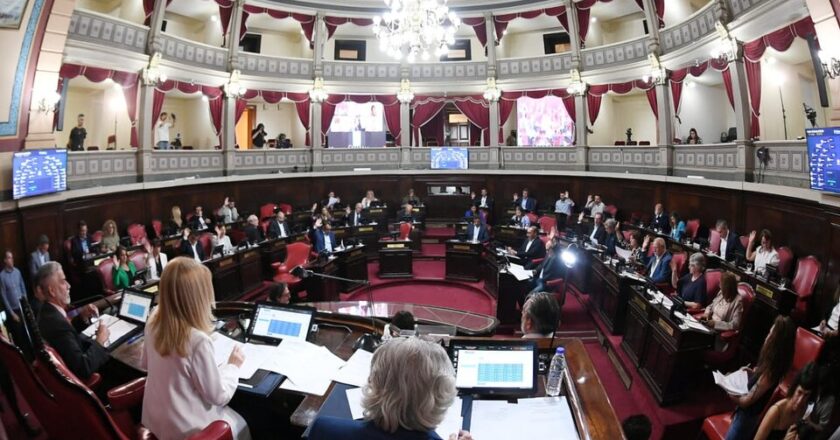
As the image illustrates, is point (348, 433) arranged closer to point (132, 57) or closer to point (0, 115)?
point (0, 115)

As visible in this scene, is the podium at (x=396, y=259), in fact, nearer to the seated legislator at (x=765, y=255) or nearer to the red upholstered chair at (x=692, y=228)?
the red upholstered chair at (x=692, y=228)

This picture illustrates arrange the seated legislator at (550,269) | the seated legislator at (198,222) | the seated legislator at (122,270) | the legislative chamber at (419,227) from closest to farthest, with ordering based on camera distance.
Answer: the legislative chamber at (419,227), the seated legislator at (122,270), the seated legislator at (550,269), the seated legislator at (198,222)

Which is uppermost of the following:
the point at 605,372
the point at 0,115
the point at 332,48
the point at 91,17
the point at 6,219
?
the point at 332,48

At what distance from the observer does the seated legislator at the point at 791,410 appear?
322cm

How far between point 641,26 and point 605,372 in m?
14.7

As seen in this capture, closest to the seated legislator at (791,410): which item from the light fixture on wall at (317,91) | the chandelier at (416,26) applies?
the chandelier at (416,26)

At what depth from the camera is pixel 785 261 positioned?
7.77 metres

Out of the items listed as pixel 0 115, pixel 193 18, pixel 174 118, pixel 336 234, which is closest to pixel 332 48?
pixel 193 18

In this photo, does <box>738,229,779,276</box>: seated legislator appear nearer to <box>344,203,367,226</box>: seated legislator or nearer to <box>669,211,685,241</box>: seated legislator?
<box>669,211,685,241</box>: seated legislator

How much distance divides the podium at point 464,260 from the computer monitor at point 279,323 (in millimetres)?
7456

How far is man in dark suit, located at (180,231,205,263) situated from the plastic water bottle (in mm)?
7822

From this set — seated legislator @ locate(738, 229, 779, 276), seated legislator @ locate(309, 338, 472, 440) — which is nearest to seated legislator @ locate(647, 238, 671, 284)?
seated legislator @ locate(738, 229, 779, 276)

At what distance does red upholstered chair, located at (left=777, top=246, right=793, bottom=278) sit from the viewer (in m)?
7.68

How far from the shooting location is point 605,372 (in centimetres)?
650
